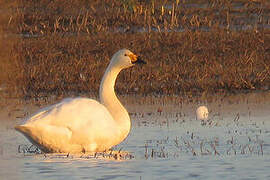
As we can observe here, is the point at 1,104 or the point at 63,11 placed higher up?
the point at 63,11

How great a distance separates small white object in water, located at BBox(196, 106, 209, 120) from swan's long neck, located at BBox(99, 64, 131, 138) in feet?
5.46

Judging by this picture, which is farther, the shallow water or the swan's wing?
the swan's wing

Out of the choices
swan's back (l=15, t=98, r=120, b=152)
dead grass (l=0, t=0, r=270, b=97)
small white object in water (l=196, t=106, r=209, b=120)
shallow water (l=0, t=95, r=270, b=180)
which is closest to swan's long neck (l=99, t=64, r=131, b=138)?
swan's back (l=15, t=98, r=120, b=152)

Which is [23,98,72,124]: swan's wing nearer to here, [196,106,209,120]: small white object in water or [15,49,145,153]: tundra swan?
[15,49,145,153]: tundra swan

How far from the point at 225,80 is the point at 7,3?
31.1ft

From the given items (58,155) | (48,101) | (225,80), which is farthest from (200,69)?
(58,155)

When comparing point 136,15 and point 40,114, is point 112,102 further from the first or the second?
point 136,15

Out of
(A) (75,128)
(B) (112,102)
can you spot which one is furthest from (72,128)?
(B) (112,102)

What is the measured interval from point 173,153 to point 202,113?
271 cm

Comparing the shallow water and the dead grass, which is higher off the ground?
the dead grass

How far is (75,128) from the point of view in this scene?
10633 millimetres

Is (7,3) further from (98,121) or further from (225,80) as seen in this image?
(98,121)

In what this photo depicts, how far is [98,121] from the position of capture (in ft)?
35.4

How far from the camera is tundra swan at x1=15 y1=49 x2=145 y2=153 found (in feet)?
34.1
